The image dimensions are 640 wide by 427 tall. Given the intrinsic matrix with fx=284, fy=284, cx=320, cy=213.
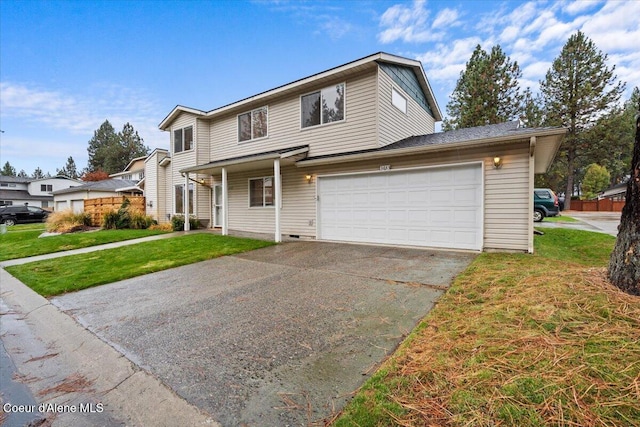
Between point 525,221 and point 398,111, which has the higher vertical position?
point 398,111

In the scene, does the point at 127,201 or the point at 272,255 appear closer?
the point at 272,255

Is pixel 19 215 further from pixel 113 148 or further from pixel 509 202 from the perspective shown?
pixel 509 202

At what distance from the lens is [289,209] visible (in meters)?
10.5

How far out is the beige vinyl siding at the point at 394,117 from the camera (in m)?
8.94

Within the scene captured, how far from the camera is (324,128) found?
32.0ft

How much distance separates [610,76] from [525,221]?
26211mm

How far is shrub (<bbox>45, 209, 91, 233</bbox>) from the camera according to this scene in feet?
44.2

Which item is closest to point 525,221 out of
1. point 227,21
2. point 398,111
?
point 398,111

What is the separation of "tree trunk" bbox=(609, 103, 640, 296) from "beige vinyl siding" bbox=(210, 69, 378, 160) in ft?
20.1

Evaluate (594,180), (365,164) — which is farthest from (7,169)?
(594,180)

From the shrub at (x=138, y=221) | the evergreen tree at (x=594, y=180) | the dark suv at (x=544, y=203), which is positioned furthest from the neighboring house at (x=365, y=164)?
the evergreen tree at (x=594, y=180)

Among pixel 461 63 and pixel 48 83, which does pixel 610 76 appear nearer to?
pixel 461 63

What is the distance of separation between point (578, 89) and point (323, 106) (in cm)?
2550

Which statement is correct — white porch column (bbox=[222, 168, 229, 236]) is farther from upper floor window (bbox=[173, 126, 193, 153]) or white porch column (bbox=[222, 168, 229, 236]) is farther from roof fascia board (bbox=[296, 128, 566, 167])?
upper floor window (bbox=[173, 126, 193, 153])
